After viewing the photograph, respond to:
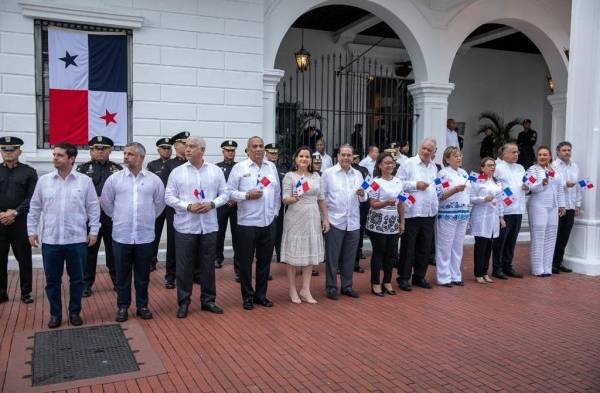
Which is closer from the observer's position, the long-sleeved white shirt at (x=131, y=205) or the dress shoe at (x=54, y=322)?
the dress shoe at (x=54, y=322)

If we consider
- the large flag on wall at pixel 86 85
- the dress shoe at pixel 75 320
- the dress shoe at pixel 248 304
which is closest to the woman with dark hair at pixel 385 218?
the dress shoe at pixel 248 304

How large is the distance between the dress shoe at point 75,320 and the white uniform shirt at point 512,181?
18.6ft

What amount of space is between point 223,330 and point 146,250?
1164 mm

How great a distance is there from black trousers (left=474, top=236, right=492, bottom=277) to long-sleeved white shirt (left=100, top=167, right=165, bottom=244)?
14.3 feet

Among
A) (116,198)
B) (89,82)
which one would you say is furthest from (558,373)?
(89,82)

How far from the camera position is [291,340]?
4980 millimetres

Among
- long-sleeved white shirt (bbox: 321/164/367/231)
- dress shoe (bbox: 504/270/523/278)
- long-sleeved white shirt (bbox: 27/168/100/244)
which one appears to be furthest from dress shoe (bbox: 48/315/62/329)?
dress shoe (bbox: 504/270/523/278)

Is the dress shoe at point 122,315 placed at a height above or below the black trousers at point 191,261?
below

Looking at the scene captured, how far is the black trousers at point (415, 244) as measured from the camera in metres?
6.83

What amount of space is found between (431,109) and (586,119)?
11.6 ft

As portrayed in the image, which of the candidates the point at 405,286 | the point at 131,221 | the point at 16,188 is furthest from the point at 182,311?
the point at 405,286

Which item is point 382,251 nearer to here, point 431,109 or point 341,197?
point 341,197

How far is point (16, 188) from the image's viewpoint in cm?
600

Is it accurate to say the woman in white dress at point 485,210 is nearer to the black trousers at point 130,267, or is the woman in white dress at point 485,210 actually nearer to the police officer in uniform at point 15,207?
the black trousers at point 130,267
